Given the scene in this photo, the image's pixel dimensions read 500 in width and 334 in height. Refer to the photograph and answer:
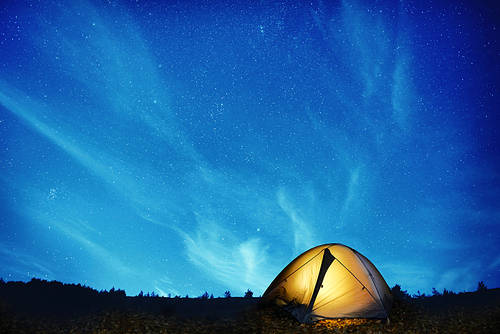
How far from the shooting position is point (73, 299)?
16.5 meters

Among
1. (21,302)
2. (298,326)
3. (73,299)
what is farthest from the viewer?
(73,299)

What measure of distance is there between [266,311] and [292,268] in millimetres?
1980

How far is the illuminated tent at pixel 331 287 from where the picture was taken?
36.7 feet

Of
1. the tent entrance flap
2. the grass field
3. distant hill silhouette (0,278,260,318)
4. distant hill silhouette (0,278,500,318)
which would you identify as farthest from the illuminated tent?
distant hill silhouette (0,278,260,318)

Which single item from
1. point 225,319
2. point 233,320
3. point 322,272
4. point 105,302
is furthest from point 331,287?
point 105,302

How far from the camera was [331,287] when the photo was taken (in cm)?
1169

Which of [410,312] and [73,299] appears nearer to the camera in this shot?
Result: [410,312]

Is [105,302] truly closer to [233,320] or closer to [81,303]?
[81,303]

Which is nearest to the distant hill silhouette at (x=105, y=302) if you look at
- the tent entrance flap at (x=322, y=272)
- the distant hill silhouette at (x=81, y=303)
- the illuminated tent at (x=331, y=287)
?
the distant hill silhouette at (x=81, y=303)

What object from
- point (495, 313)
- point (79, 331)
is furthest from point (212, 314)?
point (495, 313)

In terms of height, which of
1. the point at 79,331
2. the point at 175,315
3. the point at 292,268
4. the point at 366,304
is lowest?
the point at 79,331

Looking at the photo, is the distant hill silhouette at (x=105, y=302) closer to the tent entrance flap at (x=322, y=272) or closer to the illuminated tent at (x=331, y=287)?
the illuminated tent at (x=331, y=287)

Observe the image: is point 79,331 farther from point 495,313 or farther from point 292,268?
point 495,313

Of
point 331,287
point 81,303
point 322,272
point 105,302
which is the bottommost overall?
point 81,303
